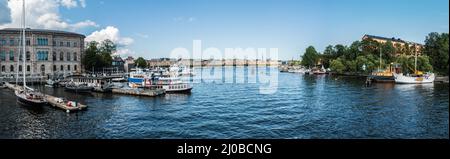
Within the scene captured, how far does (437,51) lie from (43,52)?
95.1 meters

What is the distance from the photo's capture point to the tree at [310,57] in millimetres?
145000

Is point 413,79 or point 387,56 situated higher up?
point 387,56

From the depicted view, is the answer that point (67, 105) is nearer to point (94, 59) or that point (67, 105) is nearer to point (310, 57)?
point (94, 59)

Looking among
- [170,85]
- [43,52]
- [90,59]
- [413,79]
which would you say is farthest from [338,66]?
[43,52]

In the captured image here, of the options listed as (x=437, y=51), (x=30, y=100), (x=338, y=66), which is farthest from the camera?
(x=338, y=66)

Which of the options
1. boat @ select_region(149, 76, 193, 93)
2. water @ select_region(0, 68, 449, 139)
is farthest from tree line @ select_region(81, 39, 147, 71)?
water @ select_region(0, 68, 449, 139)

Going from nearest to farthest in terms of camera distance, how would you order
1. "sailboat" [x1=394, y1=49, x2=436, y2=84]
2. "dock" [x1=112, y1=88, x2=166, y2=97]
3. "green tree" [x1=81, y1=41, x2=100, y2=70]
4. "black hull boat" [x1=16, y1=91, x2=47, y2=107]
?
1. "black hull boat" [x1=16, y1=91, x2=47, y2=107]
2. "dock" [x1=112, y1=88, x2=166, y2=97]
3. "sailboat" [x1=394, y1=49, x2=436, y2=84]
4. "green tree" [x1=81, y1=41, x2=100, y2=70]

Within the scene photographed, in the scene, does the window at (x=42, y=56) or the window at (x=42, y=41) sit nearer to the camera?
the window at (x=42, y=41)

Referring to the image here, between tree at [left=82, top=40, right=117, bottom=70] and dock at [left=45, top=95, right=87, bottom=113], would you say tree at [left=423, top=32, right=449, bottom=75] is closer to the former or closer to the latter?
dock at [left=45, top=95, right=87, bottom=113]

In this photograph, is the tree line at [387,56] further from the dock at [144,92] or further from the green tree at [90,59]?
the green tree at [90,59]

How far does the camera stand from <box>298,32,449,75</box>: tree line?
78056 millimetres

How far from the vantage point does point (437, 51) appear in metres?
80.1

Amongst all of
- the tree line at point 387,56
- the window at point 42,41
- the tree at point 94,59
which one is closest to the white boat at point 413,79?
the tree line at point 387,56

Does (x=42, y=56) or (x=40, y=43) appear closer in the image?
(x=40, y=43)
